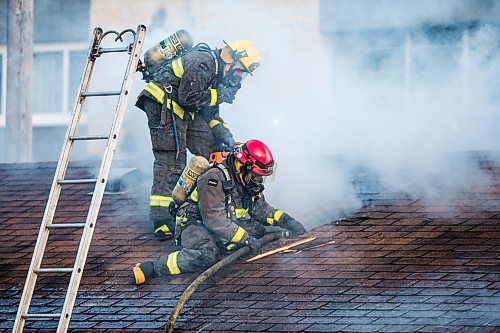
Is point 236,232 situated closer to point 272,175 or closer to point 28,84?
point 272,175

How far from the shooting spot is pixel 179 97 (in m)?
9.06

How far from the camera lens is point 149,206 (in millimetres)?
9711

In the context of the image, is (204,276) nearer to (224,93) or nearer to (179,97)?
(179,97)

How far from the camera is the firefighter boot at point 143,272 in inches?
322

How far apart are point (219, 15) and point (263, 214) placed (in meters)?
7.07

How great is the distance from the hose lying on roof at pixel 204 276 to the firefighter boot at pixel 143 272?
1.43ft

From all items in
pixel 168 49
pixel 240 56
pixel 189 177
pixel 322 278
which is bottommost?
pixel 322 278

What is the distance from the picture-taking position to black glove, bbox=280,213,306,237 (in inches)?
352

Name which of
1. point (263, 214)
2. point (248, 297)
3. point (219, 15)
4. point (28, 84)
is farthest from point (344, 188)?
point (219, 15)

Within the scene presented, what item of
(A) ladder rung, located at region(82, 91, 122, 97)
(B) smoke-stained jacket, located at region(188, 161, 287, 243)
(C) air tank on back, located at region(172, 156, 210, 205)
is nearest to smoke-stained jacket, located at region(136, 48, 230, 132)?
(C) air tank on back, located at region(172, 156, 210, 205)

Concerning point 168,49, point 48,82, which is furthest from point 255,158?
point 48,82

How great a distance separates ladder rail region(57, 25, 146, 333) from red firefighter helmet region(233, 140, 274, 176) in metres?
1.42

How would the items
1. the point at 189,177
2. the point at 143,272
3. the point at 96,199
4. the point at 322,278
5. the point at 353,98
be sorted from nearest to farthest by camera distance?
the point at 96,199, the point at 322,278, the point at 143,272, the point at 189,177, the point at 353,98

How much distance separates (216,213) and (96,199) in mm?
1593
